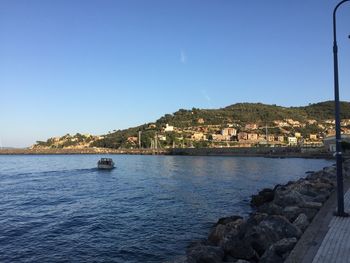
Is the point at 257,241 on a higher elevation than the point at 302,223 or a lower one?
lower

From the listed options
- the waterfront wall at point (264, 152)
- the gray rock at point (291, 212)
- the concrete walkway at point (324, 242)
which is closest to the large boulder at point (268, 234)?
the concrete walkway at point (324, 242)

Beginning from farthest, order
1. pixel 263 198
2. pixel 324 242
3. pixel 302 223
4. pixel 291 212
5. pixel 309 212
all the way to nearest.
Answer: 1. pixel 263 198
2. pixel 291 212
3. pixel 309 212
4. pixel 302 223
5. pixel 324 242

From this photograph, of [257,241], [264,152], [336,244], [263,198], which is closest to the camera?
[336,244]

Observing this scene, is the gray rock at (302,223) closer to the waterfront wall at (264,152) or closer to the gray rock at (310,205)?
the gray rock at (310,205)

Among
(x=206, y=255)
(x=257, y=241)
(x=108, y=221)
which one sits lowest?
(x=108, y=221)

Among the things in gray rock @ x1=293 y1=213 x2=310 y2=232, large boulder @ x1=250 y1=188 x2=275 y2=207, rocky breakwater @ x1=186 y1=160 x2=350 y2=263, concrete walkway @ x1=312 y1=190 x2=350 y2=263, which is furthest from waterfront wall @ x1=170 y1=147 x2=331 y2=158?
concrete walkway @ x1=312 y1=190 x2=350 y2=263

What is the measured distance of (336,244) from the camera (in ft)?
37.4

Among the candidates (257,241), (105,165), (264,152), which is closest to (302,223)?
(257,241)

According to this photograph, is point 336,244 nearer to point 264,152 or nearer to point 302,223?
point 302,223

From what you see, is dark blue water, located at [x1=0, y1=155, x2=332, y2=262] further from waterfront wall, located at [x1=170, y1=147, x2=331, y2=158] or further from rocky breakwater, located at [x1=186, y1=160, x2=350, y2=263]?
waterfront wall, located at [x1=170, y1=147, x2=331, y2=158]

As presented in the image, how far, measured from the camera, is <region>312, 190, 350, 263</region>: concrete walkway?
10166 millimetres

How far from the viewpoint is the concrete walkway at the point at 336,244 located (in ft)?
33.4

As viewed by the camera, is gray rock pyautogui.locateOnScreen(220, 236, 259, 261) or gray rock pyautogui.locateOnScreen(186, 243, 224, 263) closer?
gray rock pyautogui.locateOnScreen(186, 243, 224, 263)

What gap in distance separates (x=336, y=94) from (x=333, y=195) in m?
8.20
